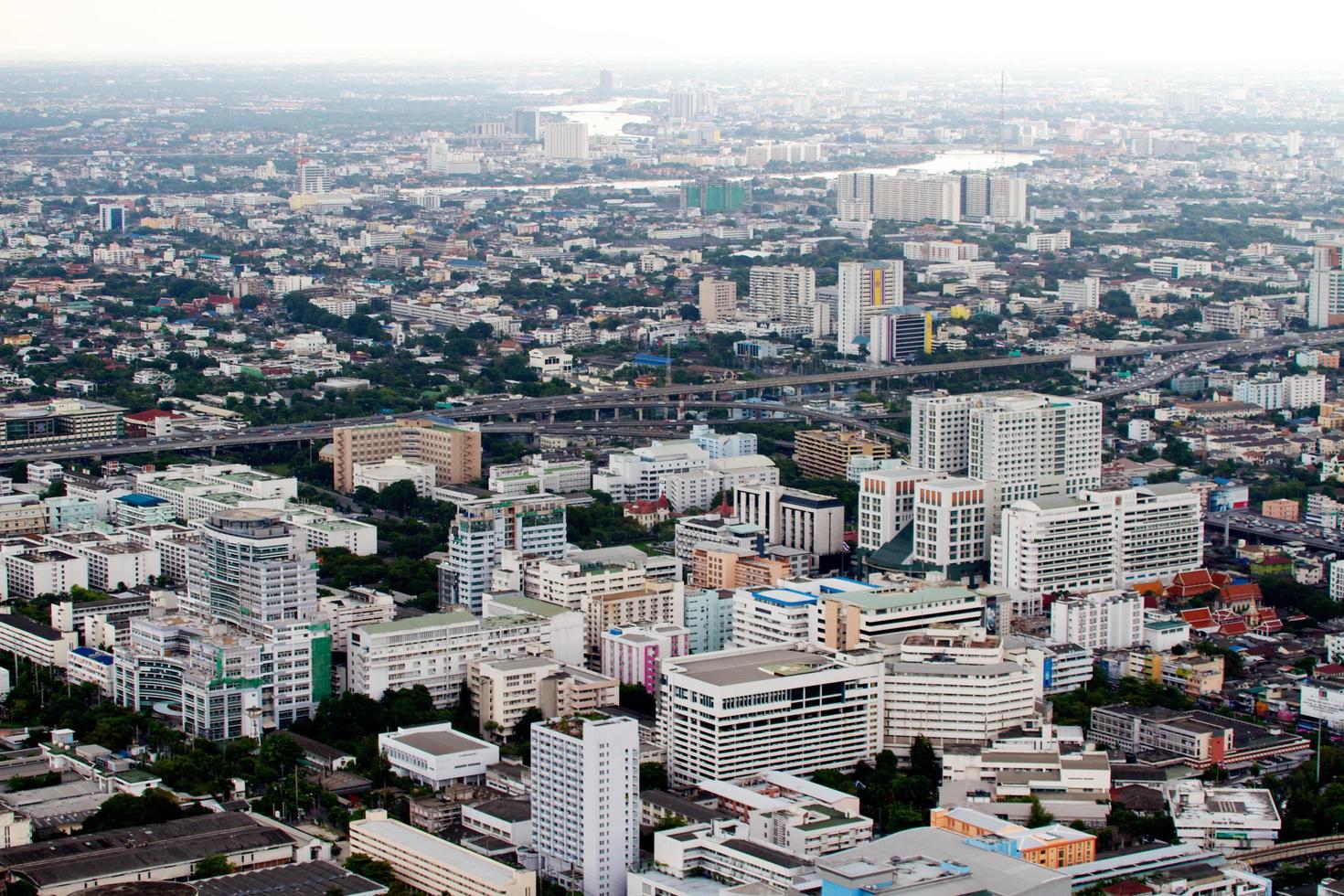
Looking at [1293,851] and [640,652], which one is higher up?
[640,652]

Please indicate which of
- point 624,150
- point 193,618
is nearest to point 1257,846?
point 193,618

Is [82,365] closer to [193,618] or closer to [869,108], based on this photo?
[193,618]

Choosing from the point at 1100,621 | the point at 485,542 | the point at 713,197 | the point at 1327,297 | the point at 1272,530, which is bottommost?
the point at 713,197

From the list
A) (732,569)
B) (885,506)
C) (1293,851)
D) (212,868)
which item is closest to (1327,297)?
(885,506)

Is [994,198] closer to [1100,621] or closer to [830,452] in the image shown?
[830,452]

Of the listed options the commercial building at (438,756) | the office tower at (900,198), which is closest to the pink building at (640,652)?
the commercial building at (438,756)

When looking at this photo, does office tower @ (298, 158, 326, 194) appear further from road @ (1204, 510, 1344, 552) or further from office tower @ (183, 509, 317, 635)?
office tower @ (183, 509, 317, 635)
